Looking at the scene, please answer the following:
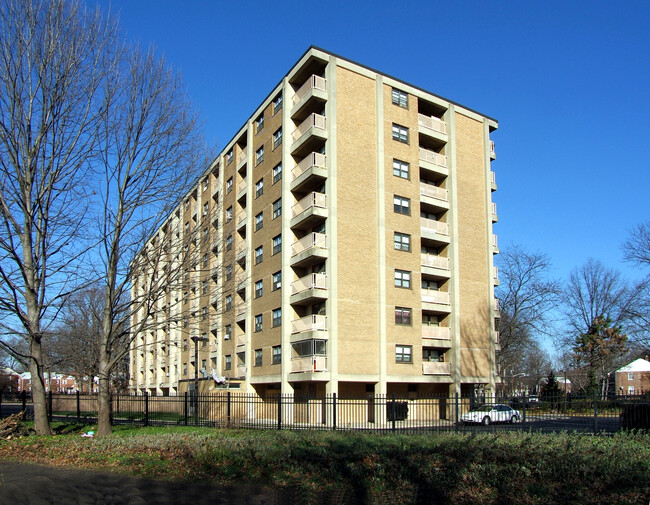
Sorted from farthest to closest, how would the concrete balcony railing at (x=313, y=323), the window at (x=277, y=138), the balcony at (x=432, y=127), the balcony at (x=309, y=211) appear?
1. the balcony at (x=432, y=127)
2. the window at (x=277, y=138)
3. the balcony at (x=309, y=211)
4. the concrete balcony railing at (x=313, y=323)

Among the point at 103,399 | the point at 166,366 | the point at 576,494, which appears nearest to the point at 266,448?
the point at 576,494

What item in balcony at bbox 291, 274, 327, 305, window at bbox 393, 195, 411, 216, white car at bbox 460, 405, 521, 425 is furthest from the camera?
window at bbox 393, 195, 411, 216

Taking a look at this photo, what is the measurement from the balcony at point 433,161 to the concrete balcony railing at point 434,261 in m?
5.94

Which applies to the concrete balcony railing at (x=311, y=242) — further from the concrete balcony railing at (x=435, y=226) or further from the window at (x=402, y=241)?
the concrete balcony railing at (x=435, y=226)

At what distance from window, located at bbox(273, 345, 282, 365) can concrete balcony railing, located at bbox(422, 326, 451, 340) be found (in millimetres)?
9227

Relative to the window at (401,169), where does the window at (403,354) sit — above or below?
below

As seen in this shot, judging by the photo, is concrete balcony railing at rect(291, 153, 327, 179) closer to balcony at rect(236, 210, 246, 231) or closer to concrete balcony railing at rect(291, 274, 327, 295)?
concrete balcony railing at rect(291, 274, 327, 295)

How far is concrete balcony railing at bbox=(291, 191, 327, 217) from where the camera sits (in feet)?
117

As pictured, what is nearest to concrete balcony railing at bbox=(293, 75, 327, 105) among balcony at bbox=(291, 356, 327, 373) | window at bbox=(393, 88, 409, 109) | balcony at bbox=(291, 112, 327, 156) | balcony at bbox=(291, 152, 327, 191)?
balcony at bbox=(291, 112, 327, 156)

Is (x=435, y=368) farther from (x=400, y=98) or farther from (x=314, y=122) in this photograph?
(x=400, y=98)

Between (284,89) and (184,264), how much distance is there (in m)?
22.1

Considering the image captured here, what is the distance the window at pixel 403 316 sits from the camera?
1462 inches

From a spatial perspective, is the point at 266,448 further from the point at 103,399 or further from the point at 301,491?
the point at 103,399

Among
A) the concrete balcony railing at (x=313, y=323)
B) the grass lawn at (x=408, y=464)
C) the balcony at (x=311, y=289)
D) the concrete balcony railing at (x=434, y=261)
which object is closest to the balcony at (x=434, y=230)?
the concrete balcony railing at (x=434, y=261)
